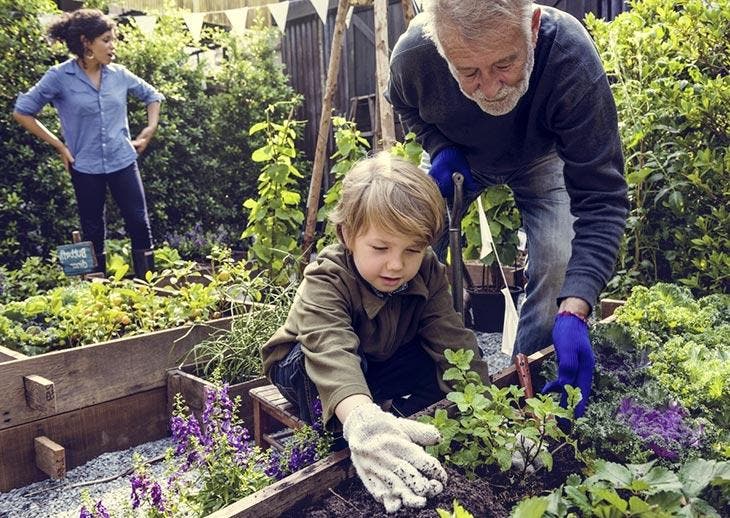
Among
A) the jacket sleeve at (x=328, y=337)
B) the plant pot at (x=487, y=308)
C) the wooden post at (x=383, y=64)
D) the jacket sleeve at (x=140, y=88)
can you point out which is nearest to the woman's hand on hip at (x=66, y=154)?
the jacket sleeve at (x=140, y=88)

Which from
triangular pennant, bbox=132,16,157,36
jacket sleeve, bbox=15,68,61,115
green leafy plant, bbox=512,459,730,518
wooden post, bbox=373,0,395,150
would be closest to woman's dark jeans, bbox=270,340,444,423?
green leafy plant, bbox=512,459,730,518

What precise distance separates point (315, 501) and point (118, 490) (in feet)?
4.35

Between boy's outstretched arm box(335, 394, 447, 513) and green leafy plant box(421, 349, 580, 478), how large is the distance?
106mm

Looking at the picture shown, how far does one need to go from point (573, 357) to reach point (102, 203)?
4003 mm

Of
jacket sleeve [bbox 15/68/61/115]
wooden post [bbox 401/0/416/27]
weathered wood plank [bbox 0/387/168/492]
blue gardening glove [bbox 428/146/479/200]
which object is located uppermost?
wooden post [bbox 401/0/416/27]

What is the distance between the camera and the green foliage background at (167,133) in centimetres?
555

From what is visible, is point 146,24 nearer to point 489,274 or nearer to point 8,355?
point 489,274

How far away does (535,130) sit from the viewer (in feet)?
7.64

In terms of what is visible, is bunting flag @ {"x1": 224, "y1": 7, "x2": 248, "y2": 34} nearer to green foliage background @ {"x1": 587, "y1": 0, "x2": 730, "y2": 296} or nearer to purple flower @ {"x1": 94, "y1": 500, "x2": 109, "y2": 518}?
green foliage background @ {"x1": 587, "y1": 0, "x2": 730, "y2": 296}

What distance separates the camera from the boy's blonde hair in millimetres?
1791

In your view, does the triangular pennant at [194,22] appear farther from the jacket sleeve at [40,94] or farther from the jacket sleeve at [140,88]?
the jacket sleeve at [40,94]

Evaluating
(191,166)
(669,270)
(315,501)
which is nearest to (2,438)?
(315,501)

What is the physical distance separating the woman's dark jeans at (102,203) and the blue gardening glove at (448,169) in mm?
3044

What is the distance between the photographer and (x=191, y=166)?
745 cm
